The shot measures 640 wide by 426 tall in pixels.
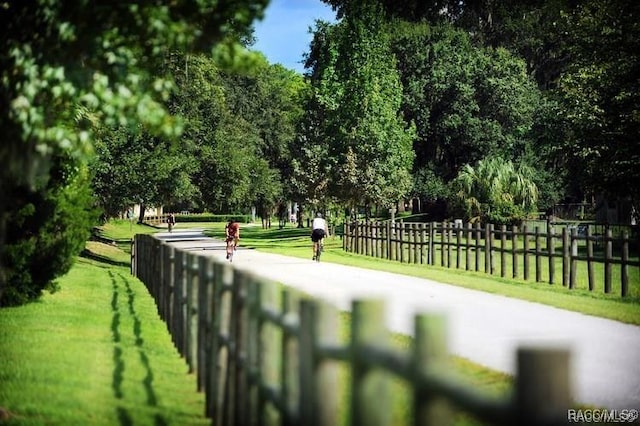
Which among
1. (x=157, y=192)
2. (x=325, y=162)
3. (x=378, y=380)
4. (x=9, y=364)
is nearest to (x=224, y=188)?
(x=325, y=162)

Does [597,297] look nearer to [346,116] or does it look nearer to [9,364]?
[9,364]

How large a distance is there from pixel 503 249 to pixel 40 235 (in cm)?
1328

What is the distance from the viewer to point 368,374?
12.4 ft

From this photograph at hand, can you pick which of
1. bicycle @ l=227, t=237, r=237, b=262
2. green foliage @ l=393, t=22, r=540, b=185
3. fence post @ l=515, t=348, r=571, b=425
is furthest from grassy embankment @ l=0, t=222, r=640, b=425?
green foliage @ l=393, t=22, r=540, b=185

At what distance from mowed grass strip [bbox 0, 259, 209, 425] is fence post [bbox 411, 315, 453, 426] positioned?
14.0ft

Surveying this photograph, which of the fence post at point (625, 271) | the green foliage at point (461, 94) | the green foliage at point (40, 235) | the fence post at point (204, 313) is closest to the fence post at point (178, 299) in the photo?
the fence post at point (204, 313)

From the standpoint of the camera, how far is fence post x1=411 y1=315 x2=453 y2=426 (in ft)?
10.2

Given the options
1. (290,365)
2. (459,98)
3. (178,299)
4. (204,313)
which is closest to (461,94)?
(459,98)

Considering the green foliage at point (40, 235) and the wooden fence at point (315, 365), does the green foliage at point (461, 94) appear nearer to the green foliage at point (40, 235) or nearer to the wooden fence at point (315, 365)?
the green foliage at point (40, 235)

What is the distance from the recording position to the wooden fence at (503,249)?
18750 mm

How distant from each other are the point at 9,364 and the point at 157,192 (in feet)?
98.6

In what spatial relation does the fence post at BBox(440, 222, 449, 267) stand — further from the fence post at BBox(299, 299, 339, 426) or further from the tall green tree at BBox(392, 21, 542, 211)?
the tall green tree at BBox(392, 21, 542, 211)

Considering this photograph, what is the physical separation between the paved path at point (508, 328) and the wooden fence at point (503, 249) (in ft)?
10.2

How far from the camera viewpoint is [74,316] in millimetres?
13336
